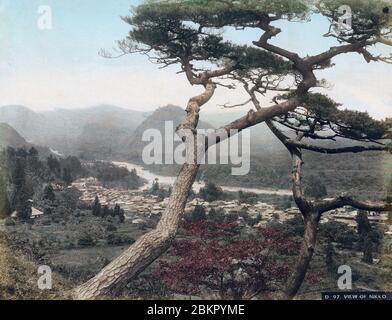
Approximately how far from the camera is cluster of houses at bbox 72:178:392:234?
8.55 meters

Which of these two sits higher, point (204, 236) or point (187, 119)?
point (187, 119)

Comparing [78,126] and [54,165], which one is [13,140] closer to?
[54,165]

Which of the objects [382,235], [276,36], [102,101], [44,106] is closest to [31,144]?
[44,106]

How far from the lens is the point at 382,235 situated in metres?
8.55

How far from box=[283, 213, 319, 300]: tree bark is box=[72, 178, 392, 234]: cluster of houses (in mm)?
316

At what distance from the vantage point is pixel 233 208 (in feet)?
28.2

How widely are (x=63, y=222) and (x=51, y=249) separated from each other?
1.34ft

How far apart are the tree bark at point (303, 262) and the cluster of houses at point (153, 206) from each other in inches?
12.4

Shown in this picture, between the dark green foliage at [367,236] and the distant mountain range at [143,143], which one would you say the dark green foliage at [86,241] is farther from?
the dark green foliage at [367,236]

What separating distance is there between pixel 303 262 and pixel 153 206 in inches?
88.5

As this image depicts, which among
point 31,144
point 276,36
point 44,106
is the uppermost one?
point 276,36

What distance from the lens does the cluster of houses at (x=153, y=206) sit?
8.55 metres

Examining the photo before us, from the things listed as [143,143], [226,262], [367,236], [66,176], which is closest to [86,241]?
[66,176]
